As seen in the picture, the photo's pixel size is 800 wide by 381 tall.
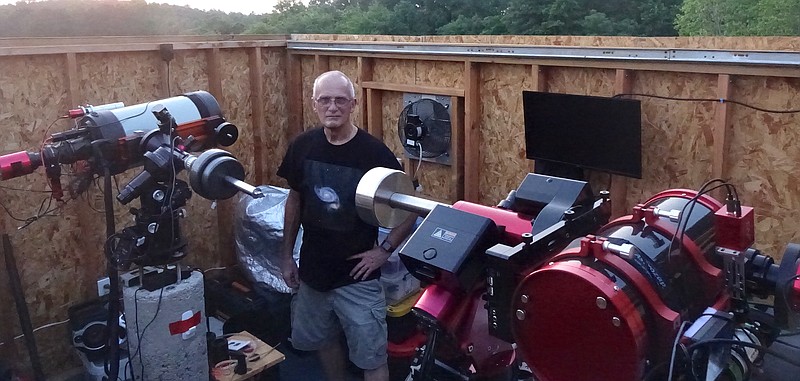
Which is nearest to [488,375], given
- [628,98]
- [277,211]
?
[628,98]

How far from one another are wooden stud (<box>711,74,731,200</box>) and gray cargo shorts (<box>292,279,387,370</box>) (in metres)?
1.81

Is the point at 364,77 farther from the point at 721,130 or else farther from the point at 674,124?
the point at 721,130

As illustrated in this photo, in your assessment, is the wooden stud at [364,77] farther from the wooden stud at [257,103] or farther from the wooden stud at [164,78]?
the wooden stud at [164,78]

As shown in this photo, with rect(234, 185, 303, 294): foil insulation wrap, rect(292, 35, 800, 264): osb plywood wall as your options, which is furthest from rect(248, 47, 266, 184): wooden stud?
rect(292, 35, 800, 264): osb plywood wall

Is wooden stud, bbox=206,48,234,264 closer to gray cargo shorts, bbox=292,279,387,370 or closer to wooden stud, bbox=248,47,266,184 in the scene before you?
wooden stud, bbox=248,47,266,184

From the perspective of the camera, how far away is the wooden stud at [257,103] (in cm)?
529

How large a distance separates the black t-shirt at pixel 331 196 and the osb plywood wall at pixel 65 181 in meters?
1.53

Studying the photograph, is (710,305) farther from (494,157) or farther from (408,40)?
(408,40)

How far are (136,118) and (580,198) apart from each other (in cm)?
226

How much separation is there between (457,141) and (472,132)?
5.7 inches

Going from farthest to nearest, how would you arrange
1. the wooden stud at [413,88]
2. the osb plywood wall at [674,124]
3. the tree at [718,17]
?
the tree at [718,17], the wooden stud at [413,88], the osb plywood wall at [674,124]

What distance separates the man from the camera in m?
2.96

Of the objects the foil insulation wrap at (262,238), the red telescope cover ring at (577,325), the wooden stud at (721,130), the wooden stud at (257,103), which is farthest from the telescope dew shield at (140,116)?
the wooden stud at (721,130)

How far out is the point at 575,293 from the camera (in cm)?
94
